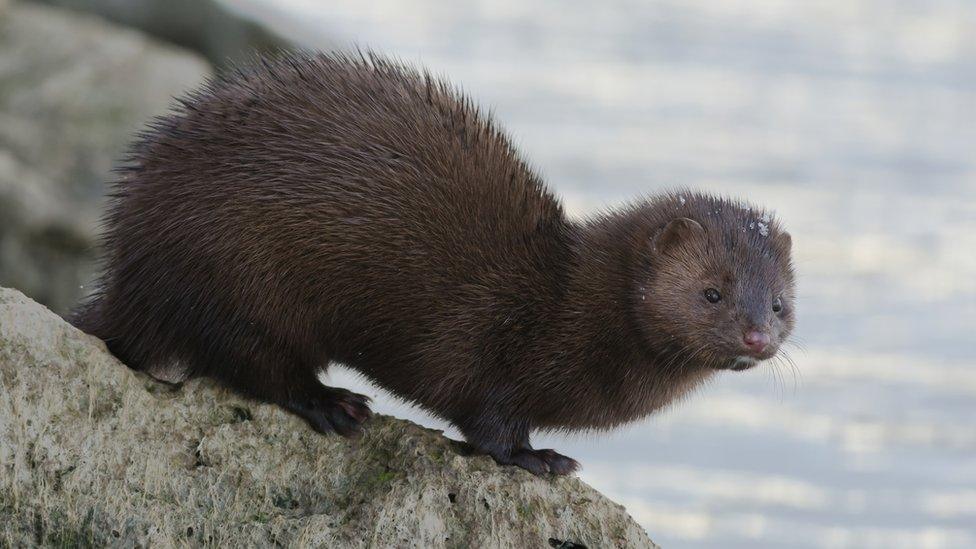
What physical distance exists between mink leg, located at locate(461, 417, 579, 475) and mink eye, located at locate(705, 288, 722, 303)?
881mm

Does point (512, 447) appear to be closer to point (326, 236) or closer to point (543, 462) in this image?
point (543, 462)

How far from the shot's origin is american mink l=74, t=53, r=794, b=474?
6.66 metres

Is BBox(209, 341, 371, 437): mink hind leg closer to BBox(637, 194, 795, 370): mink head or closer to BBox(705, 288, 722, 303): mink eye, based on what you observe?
BBox(637, 194, 795, 370): mink head

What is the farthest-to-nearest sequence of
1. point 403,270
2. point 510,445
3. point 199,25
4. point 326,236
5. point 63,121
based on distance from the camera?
point 199,25 < point 63,121 < point 510,445 < point 403,270 < point 326,236

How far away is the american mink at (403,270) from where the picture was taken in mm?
6660

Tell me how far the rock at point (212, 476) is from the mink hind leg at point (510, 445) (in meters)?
0.16

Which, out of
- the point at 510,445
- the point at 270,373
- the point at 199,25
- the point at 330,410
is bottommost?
the point at 270,373

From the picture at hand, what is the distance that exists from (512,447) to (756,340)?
111 cm

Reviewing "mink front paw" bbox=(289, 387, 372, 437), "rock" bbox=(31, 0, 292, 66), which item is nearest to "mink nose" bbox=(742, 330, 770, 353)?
"mink front paw" bbox=(289, 387, 372, 437)

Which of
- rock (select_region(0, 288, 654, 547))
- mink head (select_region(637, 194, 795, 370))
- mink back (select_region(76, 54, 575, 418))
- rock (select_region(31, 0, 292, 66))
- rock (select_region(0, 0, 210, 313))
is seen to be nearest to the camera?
rock (select_region(0, 288, 654, 547))

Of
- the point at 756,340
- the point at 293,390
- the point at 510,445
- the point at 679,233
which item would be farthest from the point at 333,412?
the point at 756,340

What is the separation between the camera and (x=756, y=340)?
6.67 m

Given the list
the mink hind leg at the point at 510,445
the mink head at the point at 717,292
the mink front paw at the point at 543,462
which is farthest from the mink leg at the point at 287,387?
the mink head at the point at 717,292

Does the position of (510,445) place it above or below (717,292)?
below
